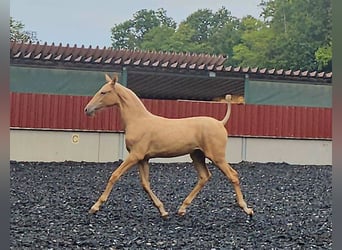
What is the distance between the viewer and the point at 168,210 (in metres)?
6.16

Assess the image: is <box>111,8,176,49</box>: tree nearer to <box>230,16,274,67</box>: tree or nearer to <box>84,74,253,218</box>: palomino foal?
<box>230,16,274,67</box>: tree

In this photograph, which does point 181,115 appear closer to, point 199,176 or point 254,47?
point 199,176

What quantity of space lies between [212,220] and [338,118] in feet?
15.2

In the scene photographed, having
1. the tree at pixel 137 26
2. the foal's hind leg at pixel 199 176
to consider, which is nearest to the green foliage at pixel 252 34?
the tree at pixel 137 26

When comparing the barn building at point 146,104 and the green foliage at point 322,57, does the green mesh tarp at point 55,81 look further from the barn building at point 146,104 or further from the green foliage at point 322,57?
the green foliage at point 322,57

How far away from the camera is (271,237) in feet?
15.2

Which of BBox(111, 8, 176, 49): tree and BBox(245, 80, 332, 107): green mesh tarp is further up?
BBox(111, 8, 176, 49): tree

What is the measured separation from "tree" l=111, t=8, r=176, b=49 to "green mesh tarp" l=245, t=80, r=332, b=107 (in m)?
40.1

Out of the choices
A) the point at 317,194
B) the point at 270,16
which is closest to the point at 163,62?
the point at 317,194

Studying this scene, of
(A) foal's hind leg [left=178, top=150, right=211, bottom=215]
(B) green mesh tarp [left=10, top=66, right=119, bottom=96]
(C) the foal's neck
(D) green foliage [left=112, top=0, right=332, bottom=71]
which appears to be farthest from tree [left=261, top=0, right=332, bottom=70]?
(C) the foal's neck

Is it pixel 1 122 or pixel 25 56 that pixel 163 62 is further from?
pixel 1 122

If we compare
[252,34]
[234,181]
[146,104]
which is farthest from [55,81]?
[252,34]

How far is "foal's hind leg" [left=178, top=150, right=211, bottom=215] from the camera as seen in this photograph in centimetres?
561

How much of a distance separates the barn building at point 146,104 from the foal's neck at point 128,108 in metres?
5.25
